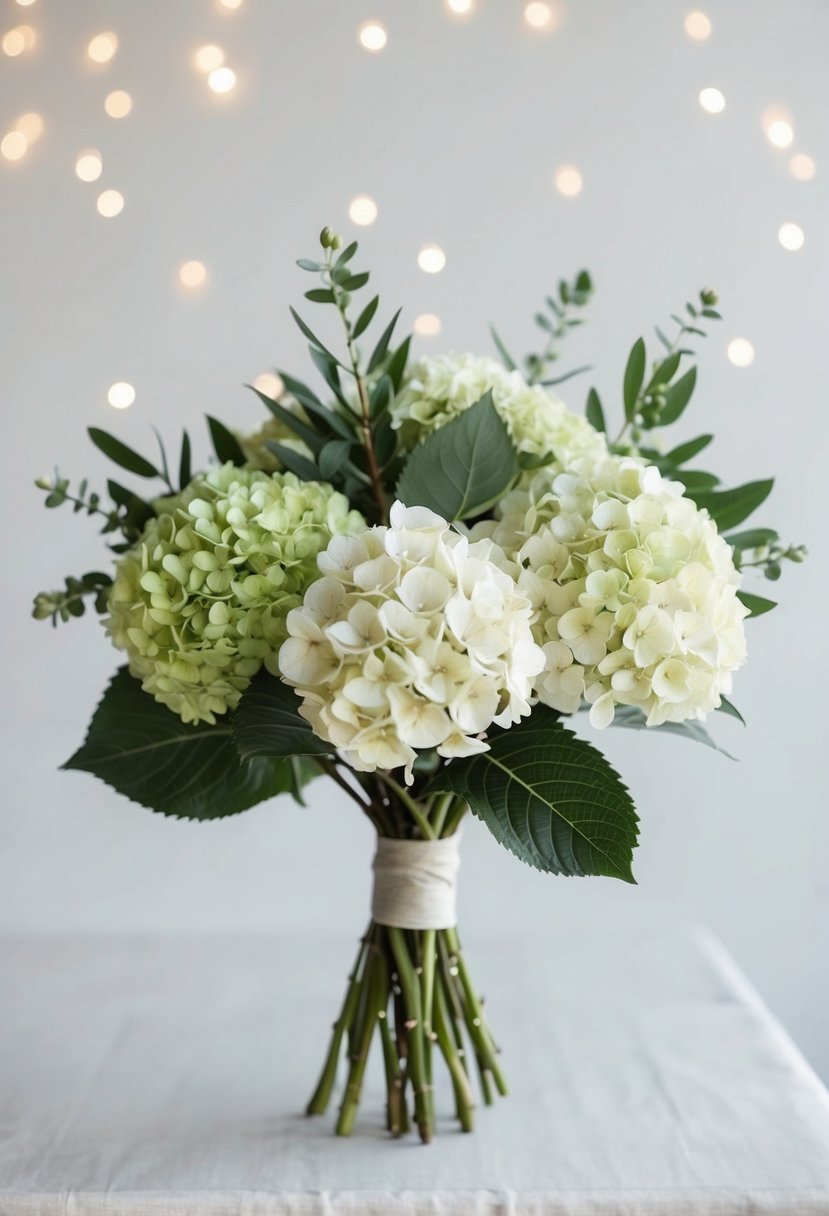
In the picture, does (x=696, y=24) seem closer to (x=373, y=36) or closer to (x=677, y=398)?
(x=373, y=36)

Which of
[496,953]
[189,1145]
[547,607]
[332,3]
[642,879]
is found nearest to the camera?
[547,607]

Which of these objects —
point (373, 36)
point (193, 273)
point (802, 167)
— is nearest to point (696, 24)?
point (802, 167)

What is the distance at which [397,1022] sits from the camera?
2.70 ft

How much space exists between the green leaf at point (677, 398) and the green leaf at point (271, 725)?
0.37m

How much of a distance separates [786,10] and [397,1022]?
4.15 ft

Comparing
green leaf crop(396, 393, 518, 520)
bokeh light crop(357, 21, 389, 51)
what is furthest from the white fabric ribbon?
bokeh light crop(357, 21, 389, 51)

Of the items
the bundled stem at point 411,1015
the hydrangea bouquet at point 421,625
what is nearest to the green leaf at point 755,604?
the hydrangea bouquet at point 421,625

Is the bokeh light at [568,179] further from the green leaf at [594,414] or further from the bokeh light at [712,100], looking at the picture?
the green leaf at [594,414]

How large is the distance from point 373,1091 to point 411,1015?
16 centimetres

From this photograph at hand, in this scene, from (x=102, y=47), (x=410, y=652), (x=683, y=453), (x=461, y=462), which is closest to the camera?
(x=410, y=652)

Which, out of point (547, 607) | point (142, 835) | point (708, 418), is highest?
point (708, 418)

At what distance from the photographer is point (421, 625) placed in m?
0.59

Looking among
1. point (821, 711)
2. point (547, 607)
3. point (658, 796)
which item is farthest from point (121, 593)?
point (821, 711)

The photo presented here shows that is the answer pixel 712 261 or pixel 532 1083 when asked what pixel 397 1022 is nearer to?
pixel 532 1083
